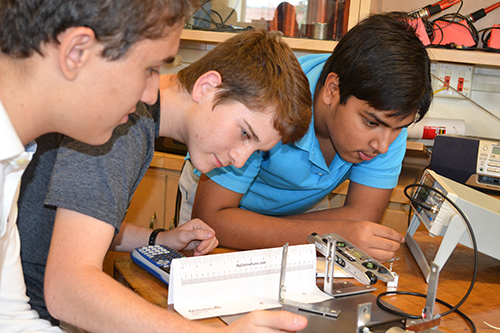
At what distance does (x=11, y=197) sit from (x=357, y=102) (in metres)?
0.86

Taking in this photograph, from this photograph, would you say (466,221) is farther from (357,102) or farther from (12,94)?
(12,94)

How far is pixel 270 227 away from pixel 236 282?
42cm

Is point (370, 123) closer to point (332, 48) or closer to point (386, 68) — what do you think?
point (386, 68)

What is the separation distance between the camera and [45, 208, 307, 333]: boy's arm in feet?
2.45

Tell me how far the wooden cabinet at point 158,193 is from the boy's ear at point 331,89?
1.13 metres

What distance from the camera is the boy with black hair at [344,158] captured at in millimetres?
1202

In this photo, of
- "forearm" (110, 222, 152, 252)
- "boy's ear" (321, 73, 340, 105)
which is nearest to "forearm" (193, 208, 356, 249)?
A: "forearm" (110, 222, 152, 252)

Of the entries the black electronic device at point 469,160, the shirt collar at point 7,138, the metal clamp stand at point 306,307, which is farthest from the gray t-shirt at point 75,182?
the black electronic device at point 469,160

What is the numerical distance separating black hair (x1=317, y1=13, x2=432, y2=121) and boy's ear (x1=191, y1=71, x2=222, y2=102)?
0.39 m

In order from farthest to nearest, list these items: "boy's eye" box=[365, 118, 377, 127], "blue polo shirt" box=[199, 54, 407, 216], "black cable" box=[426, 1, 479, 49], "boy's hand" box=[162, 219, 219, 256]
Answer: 1. "black cable" box=[426, 1, 479, 49]
2. "blue polo shirt" box=[199, 54, 407, 216]
3. "boy's eye" box=[365, 118, 377, 127]
4. "boy's hand" box=[162, 219, 219, 256]

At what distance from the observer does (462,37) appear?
2314 mm

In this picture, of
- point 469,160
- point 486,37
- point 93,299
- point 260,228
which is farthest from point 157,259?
point 486,37

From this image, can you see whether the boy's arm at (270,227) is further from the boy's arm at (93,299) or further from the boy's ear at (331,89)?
the boy's arm at (93,299)

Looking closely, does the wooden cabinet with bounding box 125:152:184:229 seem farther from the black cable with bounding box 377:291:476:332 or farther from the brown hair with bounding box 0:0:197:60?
the brown hair with bounding box 0:0:197:60
